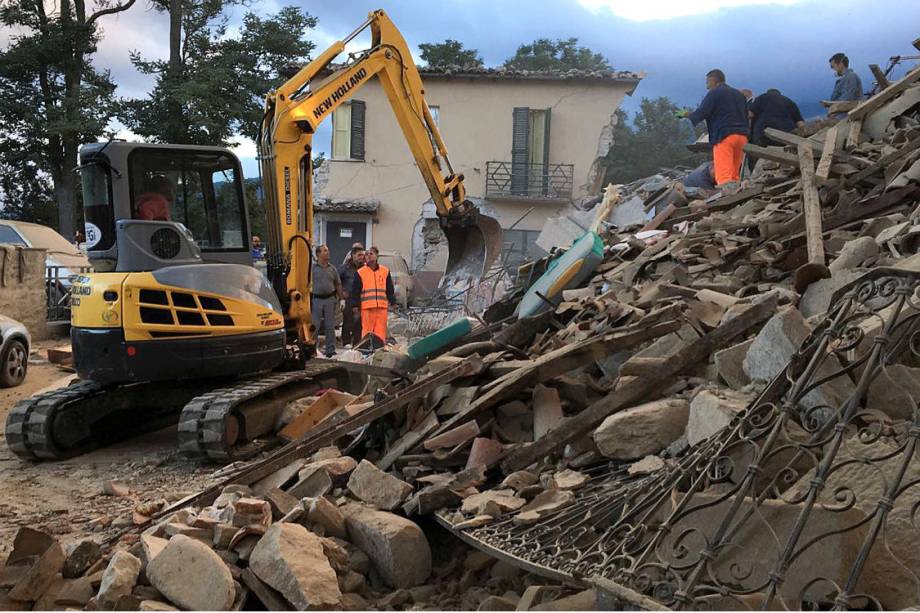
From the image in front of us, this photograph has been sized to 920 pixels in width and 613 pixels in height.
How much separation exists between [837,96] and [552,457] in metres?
9.35

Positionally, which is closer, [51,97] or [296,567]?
[296,567]

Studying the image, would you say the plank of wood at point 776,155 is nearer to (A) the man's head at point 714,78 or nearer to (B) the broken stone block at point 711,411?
(A) the man's head at point 714,78

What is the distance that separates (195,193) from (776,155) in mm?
6030

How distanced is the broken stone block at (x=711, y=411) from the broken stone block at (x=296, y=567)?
1.78 meters

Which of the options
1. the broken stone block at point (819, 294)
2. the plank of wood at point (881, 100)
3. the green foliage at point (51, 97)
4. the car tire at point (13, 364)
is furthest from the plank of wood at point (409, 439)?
the green foliage at point (51, 97)

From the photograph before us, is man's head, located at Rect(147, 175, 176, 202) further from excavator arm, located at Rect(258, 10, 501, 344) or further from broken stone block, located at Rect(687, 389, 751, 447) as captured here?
broken stone block, located at Rect(687, 389, 751, 447)

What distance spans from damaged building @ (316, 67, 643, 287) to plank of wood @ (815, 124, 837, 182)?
45.5 ft

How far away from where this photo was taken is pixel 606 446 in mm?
4211

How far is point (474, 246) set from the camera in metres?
11.2

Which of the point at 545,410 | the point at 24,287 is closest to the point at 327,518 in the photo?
the point at 545,410

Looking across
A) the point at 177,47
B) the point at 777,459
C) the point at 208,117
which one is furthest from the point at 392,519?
the point at 177,47

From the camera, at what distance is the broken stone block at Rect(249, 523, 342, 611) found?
3.53m

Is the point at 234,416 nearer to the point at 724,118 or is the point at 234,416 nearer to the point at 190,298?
the point at 190,298

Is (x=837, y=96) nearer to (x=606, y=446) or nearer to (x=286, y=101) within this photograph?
(x=286, y=101)
